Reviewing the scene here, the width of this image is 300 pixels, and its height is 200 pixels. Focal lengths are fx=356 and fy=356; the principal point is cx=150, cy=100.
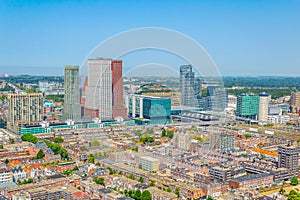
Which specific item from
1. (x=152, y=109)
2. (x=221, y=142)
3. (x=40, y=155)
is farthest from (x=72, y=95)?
(x=221, y=142)

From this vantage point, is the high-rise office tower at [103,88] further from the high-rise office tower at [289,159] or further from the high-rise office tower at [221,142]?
the high-rise office tower at [289,159]

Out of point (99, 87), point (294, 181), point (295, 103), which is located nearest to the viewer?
point (294, 181)

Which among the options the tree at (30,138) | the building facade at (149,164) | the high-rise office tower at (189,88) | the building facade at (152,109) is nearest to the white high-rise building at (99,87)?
the building facade at (152,109)

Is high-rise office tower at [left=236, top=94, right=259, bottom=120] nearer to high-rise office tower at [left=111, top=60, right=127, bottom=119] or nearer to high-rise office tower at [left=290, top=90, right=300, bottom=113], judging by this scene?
high-rise office tower at [left=290, top=90, right=300, bottom=113]

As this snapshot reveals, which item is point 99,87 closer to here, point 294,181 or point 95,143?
point 95,143

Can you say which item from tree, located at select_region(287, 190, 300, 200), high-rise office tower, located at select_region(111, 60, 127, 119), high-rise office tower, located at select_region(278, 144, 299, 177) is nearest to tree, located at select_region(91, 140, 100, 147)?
high-rise office tower, located at select_region(111, 60, 127, 119)

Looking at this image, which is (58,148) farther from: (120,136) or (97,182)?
(97,182)

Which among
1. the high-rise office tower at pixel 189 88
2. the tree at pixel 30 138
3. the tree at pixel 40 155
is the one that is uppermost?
the high-rise office tower at pixel 189 88
